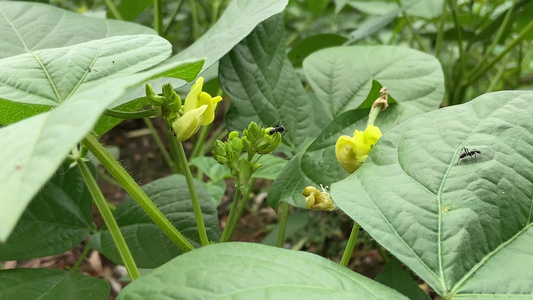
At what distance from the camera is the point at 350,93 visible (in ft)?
2.56

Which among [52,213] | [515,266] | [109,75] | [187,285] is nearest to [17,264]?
[52,213]

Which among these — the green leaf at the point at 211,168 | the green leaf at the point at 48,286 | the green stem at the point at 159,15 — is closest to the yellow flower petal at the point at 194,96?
the green leaf at the point at 48,286

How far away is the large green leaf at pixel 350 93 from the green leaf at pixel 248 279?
8.2 inches

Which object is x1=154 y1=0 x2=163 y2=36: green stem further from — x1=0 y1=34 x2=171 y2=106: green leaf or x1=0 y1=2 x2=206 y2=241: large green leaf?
x1=0 y1=34 x2=171 y2=106: green leaf

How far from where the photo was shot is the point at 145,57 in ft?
1.48

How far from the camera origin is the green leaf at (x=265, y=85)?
70 cm

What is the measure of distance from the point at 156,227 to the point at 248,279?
38cm

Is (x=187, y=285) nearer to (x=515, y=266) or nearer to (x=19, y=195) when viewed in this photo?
(x=19, y=195)

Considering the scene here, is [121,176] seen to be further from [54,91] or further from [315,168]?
[315,168]

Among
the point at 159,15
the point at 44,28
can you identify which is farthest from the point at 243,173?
the point at 159,15

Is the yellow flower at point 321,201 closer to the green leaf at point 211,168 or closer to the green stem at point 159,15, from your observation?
the green leaf at point 211,168

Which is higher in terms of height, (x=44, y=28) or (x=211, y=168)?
(x=44, y=28)

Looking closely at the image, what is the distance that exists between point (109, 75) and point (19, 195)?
25 cm

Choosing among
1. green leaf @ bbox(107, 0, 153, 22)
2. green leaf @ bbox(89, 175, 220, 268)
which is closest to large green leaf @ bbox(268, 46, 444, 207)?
green leaf @ bbox(89, 175, 220, 268)
